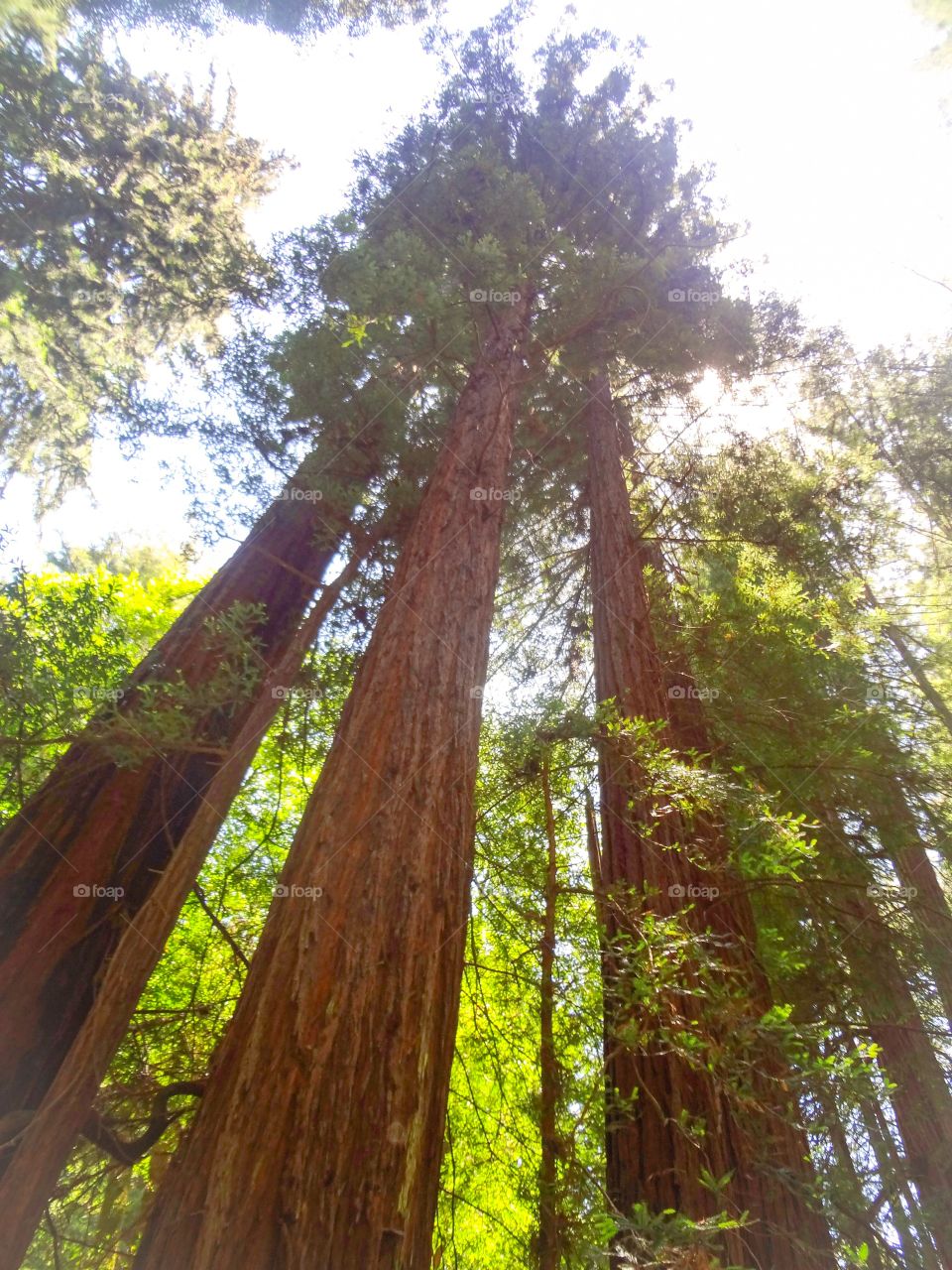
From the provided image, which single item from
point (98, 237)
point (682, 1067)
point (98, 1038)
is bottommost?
point (98, 1038)

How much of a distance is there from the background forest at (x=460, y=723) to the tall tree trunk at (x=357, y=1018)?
0.05ft

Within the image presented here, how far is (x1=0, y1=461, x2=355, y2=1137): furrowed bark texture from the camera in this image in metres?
3.65

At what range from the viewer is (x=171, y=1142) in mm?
4031

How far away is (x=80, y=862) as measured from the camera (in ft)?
13.8

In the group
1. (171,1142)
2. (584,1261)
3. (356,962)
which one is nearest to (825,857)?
(584,1261)

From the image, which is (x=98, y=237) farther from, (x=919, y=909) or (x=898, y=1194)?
(x=898, y=1194)

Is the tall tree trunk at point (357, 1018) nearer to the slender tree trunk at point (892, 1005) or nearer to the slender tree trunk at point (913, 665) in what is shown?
the slender tree trunk at point (892, 1005)

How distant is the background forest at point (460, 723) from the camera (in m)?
2.62

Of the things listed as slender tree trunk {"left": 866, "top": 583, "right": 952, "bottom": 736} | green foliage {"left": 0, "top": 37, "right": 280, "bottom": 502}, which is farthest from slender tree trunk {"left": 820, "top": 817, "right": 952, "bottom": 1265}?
green foliage {"left": 0, "top": 37, "right": 280, "bottom": 502}

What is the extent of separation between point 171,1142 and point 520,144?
11.9 metres

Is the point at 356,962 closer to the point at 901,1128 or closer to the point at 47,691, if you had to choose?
the point at 47,691

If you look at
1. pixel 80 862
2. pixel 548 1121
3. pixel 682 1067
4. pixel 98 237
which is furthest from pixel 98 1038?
pixel 98 237

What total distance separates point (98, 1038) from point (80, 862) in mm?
1716

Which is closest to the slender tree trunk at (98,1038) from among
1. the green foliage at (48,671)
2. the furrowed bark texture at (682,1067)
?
the green foliage at (48,671)
